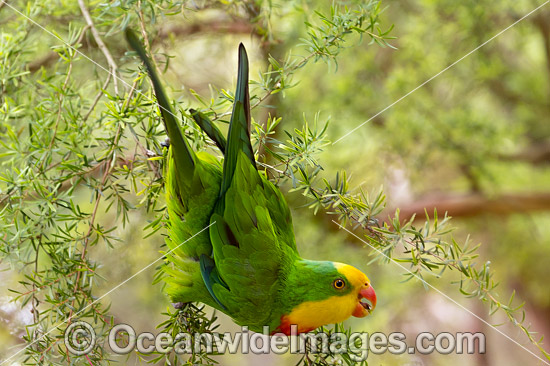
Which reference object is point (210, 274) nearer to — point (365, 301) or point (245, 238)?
point (245, 238)

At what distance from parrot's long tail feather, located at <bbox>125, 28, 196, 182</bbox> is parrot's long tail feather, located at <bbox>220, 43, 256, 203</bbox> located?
0.05m

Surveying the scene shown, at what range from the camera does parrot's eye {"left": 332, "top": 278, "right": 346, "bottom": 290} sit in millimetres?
562

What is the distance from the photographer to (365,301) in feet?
1.87

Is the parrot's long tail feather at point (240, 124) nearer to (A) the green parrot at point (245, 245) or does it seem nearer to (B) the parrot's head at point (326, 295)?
(A) the green parrot at point (245, 245)

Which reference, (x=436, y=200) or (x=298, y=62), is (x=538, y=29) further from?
(x=298, y=62)

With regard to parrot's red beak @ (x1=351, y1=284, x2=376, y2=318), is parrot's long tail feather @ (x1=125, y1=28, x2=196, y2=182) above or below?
above

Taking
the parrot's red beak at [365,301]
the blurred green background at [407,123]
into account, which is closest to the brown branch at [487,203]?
the blurred green background at [407,123]

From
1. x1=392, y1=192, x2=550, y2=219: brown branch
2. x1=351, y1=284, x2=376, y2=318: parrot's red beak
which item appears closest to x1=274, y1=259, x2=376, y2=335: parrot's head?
x1=351, y1=284, x2=376, y2=318: parrot's red beak

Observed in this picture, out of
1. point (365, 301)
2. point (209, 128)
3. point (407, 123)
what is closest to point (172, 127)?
point (209, 128)

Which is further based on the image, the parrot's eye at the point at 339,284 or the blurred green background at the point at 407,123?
the blurred green background at the point at 407,123

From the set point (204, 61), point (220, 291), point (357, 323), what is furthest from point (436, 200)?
point (220, 291)

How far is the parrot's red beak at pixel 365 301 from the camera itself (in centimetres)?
57

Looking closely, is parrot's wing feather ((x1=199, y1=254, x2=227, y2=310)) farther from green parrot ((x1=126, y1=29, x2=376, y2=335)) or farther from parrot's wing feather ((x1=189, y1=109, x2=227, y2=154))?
parrot's wing feather ((x1=189, y1=109, x2=227, y2=154))

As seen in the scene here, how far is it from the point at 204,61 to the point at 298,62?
824 millimetres
